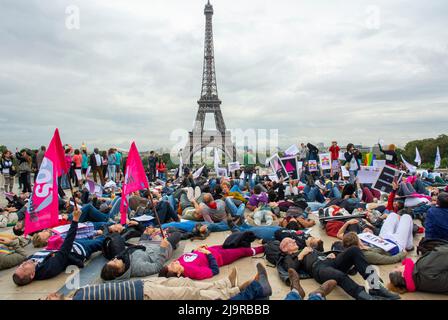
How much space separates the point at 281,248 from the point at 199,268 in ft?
3.95

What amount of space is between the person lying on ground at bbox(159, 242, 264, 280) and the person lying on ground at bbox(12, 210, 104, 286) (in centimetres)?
149

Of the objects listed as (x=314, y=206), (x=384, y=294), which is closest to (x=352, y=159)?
(x=314, y=206)

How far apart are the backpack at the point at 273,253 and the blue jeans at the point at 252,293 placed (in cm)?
123

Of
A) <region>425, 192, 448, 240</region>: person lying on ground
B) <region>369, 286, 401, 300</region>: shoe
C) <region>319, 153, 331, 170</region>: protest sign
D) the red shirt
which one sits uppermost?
the red shirt

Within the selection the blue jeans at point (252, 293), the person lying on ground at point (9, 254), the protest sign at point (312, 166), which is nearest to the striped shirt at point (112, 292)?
the blue jeans at point (252, 293)

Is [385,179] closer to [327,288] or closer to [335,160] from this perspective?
[327,288]

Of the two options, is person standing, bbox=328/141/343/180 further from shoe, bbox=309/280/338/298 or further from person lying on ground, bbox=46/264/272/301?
person lying on ground, bbox=46/264/272/301

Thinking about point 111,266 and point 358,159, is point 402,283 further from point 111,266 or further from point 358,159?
point 358,159

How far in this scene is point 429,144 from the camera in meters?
57.8

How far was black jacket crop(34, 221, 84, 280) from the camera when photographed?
487 cm

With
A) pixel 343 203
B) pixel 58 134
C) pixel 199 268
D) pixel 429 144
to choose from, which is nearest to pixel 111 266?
pixel 199 268

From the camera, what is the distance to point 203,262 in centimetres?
496

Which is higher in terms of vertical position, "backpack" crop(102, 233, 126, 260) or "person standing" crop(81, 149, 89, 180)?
"person standing" crop(81, 149, 89, 180)

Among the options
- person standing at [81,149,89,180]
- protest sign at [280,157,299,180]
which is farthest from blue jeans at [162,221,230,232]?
person standing at [81,149,89,180]
